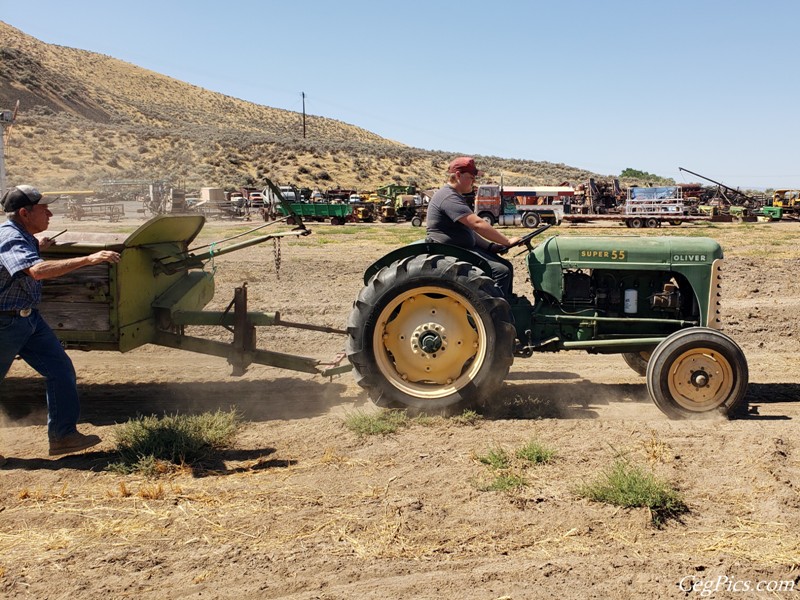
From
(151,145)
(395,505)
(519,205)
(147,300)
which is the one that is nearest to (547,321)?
(395,505)

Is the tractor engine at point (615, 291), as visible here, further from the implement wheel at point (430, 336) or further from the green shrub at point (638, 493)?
the green shrub at point (638, 493)

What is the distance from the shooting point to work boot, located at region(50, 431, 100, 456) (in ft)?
15.5

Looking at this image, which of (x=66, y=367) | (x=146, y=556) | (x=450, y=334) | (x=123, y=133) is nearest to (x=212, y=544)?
(x=146, y=556)

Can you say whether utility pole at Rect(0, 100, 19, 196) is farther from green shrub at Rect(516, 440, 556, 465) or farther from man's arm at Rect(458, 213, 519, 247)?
green shrub at Rect(516, 440, 556, 465)

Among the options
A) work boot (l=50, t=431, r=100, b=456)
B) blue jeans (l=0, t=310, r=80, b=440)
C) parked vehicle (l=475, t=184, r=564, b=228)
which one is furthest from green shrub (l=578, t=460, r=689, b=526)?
parked vehicle (l=475, t=184, r=564, b=228)

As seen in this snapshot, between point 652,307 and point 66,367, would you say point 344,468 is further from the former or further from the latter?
point 652,307

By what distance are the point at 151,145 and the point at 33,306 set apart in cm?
5127

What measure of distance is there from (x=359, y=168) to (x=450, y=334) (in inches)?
2149

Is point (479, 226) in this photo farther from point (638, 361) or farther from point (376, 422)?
point (638, 361)

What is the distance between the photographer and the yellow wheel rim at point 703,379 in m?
5.39

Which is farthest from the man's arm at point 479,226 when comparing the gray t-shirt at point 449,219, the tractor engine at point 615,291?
the tractor engine at point 615,291

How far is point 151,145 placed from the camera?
171 feet

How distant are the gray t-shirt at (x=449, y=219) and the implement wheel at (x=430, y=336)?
12.7 inches

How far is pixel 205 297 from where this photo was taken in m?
6.85
